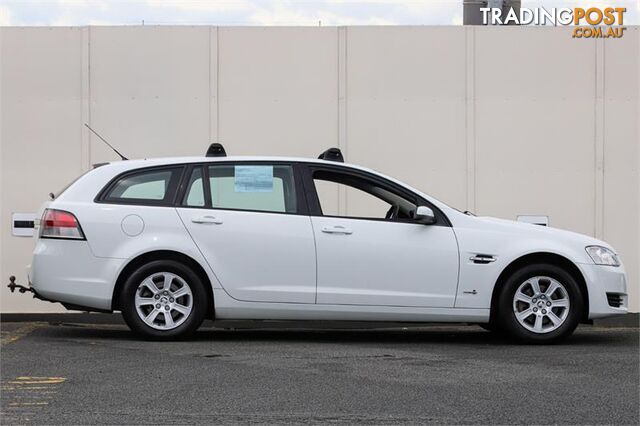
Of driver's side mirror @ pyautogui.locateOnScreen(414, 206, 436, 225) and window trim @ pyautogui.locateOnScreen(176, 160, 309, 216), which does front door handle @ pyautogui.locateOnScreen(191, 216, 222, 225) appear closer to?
window trim @ pyautogui.locateOnScreen(176, 160, 309, 216)

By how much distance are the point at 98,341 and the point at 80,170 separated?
3564 mm

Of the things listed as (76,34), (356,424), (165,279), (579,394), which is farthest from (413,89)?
(356,424)

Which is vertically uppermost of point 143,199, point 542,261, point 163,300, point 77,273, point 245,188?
point 245,188

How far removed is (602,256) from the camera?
32.8ft

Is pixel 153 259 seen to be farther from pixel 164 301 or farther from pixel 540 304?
pixel 540 304

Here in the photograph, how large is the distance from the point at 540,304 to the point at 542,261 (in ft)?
1.21

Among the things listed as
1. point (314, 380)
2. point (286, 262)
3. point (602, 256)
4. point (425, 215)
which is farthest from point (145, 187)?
point (602, 256)

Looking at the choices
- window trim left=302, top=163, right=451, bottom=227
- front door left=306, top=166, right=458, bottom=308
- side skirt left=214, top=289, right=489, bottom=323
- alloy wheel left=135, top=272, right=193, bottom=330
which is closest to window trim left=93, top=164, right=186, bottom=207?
alloy wheel left=135, top=272, right=193, bottom=330

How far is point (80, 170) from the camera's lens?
42.7 feet

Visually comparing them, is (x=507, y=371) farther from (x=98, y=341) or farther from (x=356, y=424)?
(x=98, y=341)

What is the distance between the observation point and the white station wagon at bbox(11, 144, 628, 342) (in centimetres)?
963

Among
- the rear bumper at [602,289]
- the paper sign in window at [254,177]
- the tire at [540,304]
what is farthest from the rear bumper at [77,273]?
the rear bumper at [602,289]

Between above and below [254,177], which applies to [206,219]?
below

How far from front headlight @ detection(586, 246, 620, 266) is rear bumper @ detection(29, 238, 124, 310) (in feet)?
13.1
